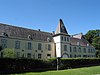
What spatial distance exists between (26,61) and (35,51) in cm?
1519

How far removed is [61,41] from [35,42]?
7.44 meters

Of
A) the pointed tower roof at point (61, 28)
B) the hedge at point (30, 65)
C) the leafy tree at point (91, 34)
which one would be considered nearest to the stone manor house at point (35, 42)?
the pointed tower roof at point (61, 28)

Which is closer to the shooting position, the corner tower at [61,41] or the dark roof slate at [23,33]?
the dark roof slate at [23,33]

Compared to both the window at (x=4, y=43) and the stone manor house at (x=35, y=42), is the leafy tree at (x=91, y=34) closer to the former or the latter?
the stone manor house at (x=35, y=42)

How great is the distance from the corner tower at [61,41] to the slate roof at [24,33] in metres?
2.54

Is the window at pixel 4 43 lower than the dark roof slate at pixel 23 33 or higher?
lower

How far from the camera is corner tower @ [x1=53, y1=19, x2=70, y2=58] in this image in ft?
140

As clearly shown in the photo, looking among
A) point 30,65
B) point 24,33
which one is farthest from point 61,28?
point 30,65

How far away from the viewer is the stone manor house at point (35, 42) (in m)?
35.7

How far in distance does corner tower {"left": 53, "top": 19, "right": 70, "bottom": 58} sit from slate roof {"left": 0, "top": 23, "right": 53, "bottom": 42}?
254 centimetres

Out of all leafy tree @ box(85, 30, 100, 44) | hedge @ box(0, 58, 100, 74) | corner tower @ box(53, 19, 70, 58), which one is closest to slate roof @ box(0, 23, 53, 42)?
corner tower @ box(53, 19, 70, 58)

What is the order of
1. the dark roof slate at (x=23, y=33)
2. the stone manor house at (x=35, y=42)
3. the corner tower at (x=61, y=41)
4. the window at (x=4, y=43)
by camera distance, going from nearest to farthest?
the window at (x=4, y=43), the stone manor house at (x=35, y=42), the dark roof slate at (x=23, y=33), the corner tower at (x=61, y=41)

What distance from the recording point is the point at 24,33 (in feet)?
130

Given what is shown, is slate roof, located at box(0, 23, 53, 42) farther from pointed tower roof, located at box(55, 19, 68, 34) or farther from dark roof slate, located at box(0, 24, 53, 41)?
pointed tower roof, located at box(55, 19, 68, 34)
